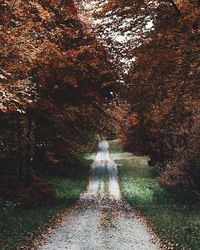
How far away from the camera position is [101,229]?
18.1m

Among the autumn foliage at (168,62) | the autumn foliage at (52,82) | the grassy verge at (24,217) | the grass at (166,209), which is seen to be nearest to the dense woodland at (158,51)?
the autumn foliage at (168,62)

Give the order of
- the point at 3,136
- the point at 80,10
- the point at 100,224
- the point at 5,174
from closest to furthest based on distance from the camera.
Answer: the point at 100,224, the point at 80,10, the point at 3,136, the point at 5,174

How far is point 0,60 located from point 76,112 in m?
9.44

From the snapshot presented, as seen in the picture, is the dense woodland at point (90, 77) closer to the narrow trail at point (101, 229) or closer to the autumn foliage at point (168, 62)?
the autumn foliage at point (168, 62)

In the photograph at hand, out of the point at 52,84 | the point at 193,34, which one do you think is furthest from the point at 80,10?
the point at 193,34

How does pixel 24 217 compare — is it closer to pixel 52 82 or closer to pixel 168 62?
pixel 52 82

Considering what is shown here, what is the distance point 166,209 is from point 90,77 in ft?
27.6

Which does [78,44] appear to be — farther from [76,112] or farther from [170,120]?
[170,120]

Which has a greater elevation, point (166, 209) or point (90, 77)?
point (90, 77)

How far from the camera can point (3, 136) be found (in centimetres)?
2497

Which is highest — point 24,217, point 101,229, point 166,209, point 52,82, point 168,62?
point 52,82

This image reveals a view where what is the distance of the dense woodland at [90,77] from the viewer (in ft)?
51.8

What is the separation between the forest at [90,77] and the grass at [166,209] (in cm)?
96

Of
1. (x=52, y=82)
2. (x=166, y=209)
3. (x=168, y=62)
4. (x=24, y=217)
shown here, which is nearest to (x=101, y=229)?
(x=24, y=217)
